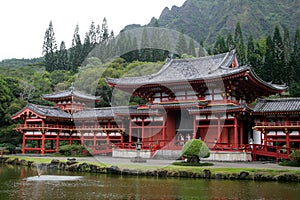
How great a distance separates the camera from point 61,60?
8844cm

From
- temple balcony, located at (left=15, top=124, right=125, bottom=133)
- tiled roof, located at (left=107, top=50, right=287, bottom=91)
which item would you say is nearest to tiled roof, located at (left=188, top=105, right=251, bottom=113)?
tiled roof, located at (left=107, top=50, right=287, bottom=91)

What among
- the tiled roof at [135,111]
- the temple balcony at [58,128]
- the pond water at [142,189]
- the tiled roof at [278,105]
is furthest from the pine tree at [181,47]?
the pond water at [142,189]

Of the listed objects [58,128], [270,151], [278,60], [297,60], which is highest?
[297,60]

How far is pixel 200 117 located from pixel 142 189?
52.4ft

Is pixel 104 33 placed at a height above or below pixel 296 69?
above

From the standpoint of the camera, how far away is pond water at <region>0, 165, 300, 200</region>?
14.0m

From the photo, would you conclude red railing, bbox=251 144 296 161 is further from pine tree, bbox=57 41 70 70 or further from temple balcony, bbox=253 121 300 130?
pine tree, bbox=57 41 70 70

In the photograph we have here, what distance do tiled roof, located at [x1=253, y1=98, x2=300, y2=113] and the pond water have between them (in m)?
11.7

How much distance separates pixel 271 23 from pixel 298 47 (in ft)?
213

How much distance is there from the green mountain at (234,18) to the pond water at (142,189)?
112370 millimetres

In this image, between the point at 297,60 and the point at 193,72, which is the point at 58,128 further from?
the point at 297,60

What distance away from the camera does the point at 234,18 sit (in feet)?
439

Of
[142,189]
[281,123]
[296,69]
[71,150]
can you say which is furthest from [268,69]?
[142,189]

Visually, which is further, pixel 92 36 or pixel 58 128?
pixel 92 36
